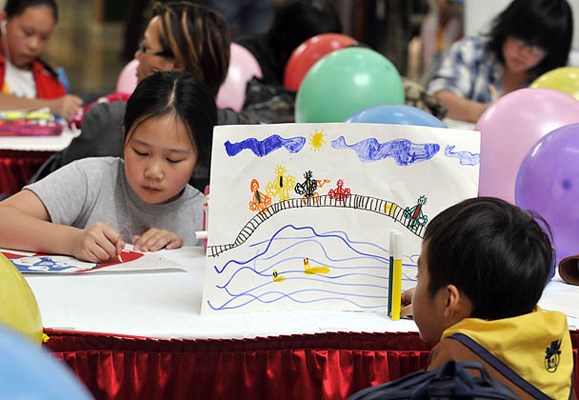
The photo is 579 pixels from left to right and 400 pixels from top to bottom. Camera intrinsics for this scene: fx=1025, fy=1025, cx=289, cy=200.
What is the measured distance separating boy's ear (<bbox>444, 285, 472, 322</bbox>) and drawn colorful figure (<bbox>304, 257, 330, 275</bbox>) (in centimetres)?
30

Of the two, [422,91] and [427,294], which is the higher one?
[427,294]

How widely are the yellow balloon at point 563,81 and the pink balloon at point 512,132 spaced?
67 centimetres

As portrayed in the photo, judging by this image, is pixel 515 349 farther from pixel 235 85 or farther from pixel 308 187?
pixel 235 85

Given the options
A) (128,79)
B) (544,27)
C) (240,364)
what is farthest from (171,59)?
(544,27)

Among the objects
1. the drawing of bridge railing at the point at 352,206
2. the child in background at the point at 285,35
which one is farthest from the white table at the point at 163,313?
the child in background at the point at 285,35

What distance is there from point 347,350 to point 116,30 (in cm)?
992

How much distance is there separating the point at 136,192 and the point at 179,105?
201mm

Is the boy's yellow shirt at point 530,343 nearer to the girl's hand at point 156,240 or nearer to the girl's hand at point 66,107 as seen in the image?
the girl's hand at point 156,240

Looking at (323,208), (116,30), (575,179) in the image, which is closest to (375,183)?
(323,208)

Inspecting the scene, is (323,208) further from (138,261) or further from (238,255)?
(138,261)

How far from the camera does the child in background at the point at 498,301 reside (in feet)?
4.07

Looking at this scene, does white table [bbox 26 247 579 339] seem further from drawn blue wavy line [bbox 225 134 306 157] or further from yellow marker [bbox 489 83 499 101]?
yellow marker [bbox 489 83 499 101]

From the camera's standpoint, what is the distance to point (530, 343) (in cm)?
125

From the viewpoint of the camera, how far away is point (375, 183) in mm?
1575
